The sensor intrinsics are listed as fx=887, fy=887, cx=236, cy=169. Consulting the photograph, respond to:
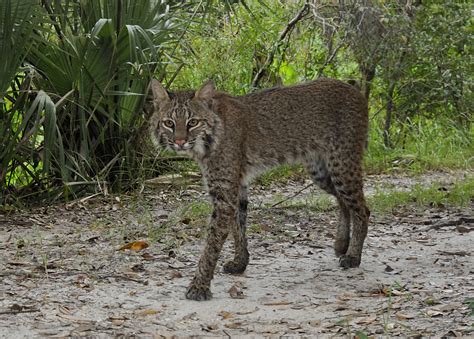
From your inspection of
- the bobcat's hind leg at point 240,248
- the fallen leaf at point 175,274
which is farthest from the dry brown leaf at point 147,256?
the bobcat's hind leg at point 240,248

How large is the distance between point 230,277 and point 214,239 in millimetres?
558

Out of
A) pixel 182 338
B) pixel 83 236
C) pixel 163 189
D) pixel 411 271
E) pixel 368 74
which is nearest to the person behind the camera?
pixel 182 338

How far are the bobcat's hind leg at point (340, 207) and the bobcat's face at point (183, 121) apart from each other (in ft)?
3.91

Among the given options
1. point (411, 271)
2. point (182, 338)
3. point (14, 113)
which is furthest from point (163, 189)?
point (182, 338)

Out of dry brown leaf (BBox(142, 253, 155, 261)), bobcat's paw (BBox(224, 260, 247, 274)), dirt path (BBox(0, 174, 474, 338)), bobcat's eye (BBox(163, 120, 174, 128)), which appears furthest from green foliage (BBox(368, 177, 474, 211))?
bobcat's eye (BBox(163, 120, 174, 128))

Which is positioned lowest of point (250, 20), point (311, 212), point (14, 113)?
point (311, 212)

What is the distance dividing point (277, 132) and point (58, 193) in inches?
112

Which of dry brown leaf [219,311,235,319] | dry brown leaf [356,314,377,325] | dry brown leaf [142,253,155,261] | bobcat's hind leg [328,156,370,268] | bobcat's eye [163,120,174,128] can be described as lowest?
dry brown leaf [142,253,155,261]

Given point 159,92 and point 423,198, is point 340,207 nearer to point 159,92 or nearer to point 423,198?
point 159,92

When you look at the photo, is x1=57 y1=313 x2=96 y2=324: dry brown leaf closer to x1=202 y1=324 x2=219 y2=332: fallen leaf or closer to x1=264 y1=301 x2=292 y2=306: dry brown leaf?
x1=202 y1=324 x2=219 y2=332: fallen leaf

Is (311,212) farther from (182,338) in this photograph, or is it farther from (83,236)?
(182,338)

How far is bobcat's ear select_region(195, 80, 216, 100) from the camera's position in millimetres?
5891

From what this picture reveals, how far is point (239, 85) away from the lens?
1077 cm

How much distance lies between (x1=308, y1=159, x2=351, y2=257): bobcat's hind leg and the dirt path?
144mm
